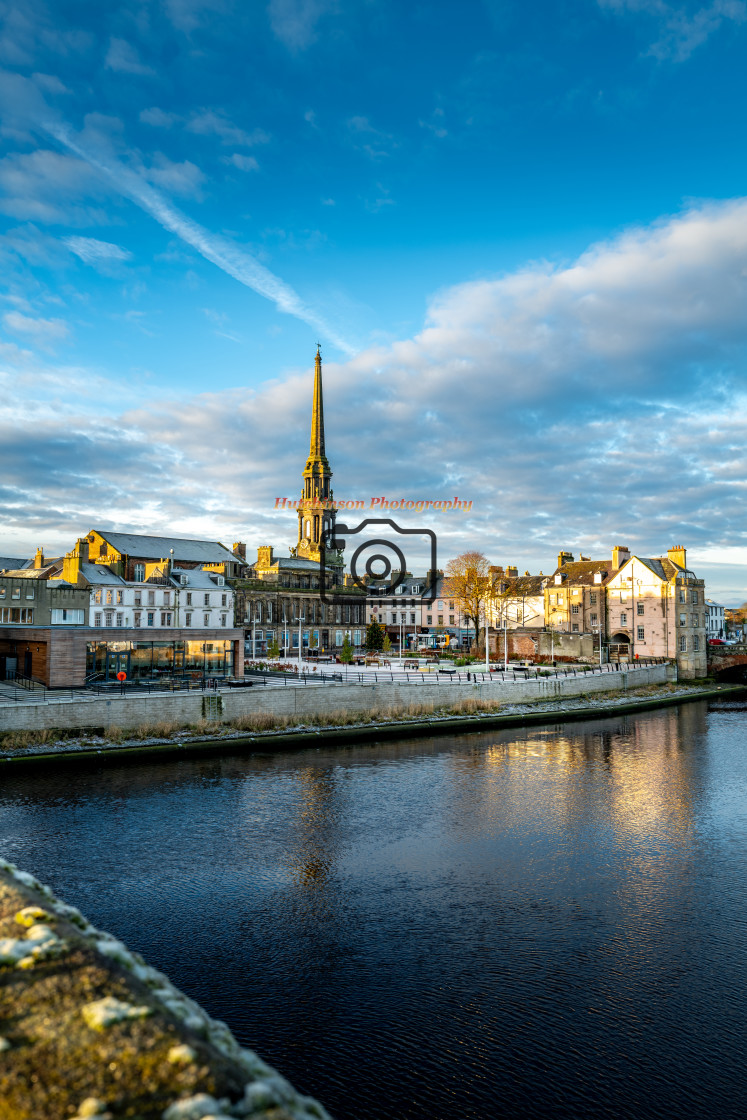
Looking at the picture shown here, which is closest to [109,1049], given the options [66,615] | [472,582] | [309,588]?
[66,615]

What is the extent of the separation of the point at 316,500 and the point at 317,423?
1813 centimetres

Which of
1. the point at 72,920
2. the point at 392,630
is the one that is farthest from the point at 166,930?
the point at 392,630

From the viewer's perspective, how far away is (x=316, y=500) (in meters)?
138

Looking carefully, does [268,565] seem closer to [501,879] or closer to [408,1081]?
[501,879]

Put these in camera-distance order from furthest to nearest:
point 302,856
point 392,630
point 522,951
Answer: point 392,630 < point 302,856 < point 522,951

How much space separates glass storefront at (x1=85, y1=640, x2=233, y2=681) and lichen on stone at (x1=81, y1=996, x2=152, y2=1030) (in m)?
45.1

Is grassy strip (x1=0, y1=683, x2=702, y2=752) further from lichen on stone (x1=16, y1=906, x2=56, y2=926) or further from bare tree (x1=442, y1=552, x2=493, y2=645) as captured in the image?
lichen on stone (x1=16, y1=906, x2=56, y2=926)

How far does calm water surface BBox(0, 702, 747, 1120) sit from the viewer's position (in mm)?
12617

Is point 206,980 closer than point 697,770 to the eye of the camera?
Yes

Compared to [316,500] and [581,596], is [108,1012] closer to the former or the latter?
[581,596]

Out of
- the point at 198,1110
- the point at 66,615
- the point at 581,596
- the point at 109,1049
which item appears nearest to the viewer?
the point at 198,1110

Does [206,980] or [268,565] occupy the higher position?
[268,565]

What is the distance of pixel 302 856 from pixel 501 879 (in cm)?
657

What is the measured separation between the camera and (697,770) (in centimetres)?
3662
